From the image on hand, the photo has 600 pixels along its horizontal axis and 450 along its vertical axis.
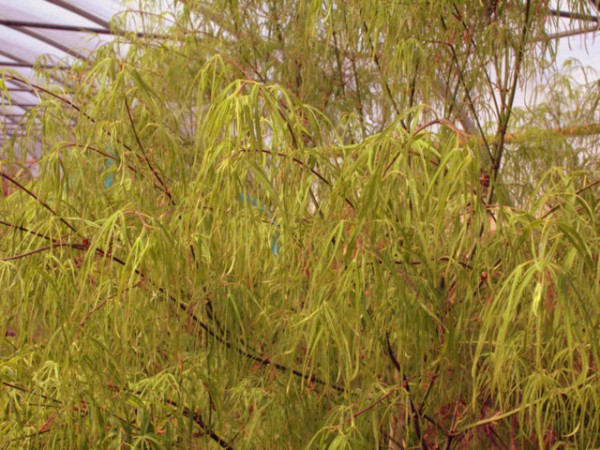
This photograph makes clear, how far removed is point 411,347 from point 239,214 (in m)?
0.37

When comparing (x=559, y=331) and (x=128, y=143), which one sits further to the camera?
(x=128, y=143)

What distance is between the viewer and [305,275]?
49.6 inches

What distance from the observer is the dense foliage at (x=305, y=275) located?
1.12 metres

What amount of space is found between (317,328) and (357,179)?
23cm

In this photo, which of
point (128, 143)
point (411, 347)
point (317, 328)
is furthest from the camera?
point (128, 143)

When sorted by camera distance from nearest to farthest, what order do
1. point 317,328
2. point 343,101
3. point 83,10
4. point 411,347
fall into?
point 317,328 < point 411,347 < point 343,101 < point 83,10

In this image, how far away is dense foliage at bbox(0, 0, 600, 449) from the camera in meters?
1.12

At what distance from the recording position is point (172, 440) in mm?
1363

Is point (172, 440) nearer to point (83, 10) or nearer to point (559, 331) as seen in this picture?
point (559, 331)

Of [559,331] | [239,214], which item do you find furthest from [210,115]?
[559,331]

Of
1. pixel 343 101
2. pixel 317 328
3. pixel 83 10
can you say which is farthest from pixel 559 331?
pixel 83 10

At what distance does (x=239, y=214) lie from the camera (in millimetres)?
1205

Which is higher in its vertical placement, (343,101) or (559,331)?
(343,101)

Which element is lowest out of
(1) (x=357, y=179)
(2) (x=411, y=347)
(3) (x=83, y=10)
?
(2) (x=411, y=347)
